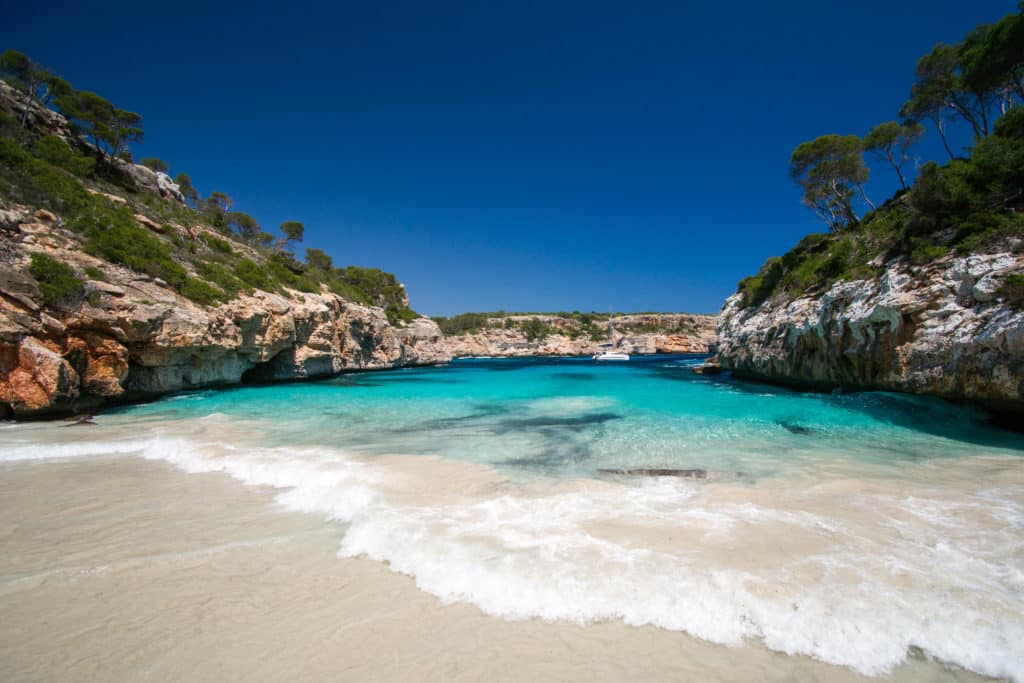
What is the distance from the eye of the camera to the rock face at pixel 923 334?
9.31m

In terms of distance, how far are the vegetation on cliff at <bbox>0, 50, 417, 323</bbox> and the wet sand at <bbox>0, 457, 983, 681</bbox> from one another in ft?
46.7

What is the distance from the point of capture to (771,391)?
21094mm

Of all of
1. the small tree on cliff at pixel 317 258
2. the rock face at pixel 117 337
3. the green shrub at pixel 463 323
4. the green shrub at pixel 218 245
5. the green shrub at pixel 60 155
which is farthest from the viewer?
the green shrub at pixel 463 323

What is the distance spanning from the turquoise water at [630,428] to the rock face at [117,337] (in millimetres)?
1635

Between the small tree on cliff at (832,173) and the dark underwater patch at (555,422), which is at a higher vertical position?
the small tree on cliff at (832,173)

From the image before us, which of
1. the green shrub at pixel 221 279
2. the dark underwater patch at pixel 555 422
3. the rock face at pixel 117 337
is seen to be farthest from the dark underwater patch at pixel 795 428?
the green shrub at pixel 221 279

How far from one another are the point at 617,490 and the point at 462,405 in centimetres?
1196

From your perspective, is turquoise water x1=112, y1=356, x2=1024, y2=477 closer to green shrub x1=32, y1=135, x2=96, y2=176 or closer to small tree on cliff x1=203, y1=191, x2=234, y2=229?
green shrub x1=32, y1=135, x2=96, y2=176

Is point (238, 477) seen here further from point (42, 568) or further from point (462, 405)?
point (462, 405)

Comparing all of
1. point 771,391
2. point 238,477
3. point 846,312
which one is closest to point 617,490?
point 238,477

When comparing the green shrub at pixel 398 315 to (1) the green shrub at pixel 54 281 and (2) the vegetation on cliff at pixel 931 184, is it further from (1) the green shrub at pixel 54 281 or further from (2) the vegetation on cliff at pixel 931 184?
(2) the vegetation on cliff at pixel 931 184

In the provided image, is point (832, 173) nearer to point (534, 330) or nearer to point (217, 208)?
point (217, 208)

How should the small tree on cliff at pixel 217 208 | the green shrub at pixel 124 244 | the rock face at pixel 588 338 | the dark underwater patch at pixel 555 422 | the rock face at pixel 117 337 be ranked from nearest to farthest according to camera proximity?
the rock face at pixel 117 337 < the dark underwater patch at pixel 555 422 < the green shrub at pixel 124 244 < the small tree on cliff at pixel 217 208 < the rock face at pixel 588 338

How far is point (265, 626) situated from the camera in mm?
3141
